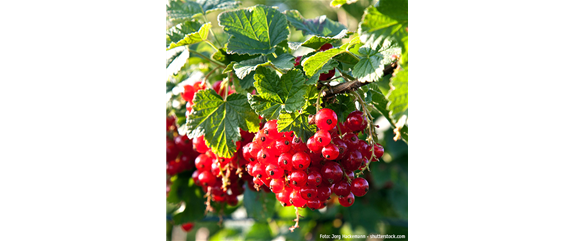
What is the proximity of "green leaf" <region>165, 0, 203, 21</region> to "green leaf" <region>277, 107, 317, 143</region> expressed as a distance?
0.42 m

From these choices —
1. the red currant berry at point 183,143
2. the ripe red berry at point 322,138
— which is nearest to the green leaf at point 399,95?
the ripe red berry at point 322,138

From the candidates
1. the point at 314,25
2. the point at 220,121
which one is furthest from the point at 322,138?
the point at 314,25

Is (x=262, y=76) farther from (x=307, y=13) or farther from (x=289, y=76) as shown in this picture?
(x=307, y=13)

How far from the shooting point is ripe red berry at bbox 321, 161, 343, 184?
0.58 metres

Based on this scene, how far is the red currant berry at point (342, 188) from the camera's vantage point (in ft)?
1.95

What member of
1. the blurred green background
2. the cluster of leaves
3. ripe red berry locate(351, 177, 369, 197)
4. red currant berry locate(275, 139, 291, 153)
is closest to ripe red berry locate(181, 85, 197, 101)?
the cluster of leaves

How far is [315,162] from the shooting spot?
611mm

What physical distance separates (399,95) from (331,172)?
15 cm

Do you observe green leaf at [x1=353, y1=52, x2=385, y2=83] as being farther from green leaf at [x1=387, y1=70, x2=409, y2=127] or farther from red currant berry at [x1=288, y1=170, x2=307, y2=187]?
red currant berry at [x1=288, y1=170, x2=307, y2=187]

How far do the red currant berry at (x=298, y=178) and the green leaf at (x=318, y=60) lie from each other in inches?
6.0

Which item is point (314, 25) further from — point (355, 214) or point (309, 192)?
point (355, 214)

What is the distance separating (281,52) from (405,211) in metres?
0.98
